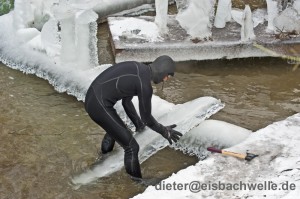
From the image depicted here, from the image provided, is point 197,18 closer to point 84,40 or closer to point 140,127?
point 84,40

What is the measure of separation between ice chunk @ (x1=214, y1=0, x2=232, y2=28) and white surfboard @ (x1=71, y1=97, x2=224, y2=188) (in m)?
2.62

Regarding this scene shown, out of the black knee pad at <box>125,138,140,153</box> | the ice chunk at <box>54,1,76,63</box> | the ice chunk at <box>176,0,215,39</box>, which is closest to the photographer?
the black knee pad at <box>125,138,140,153</box>

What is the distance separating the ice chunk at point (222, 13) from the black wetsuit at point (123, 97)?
343 cm

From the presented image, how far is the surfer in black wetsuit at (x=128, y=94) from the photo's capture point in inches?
201

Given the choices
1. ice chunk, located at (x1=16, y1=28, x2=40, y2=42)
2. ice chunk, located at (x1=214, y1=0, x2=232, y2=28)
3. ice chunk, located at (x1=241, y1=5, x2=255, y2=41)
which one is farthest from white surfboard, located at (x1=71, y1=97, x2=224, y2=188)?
ice chunk, located at (x1=16, y1=28, x2=40, y2=42)

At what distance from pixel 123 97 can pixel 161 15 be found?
309 centimetres

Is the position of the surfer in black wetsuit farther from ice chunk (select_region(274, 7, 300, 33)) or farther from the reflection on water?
ice chunk (select_region(274, 7, 300, 33))

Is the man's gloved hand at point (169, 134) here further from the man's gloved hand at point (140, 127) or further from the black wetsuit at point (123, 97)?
the man's gloved hand at point (140, 127)

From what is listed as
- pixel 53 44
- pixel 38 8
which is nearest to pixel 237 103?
pixel 53 44

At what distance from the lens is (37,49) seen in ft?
26.7

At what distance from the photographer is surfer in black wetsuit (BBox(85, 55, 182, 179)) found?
5109mm

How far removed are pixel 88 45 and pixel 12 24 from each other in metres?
1.87

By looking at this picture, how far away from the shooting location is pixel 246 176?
4992 millimetres

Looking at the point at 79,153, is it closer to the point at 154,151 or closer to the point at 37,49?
the point at 154,151
